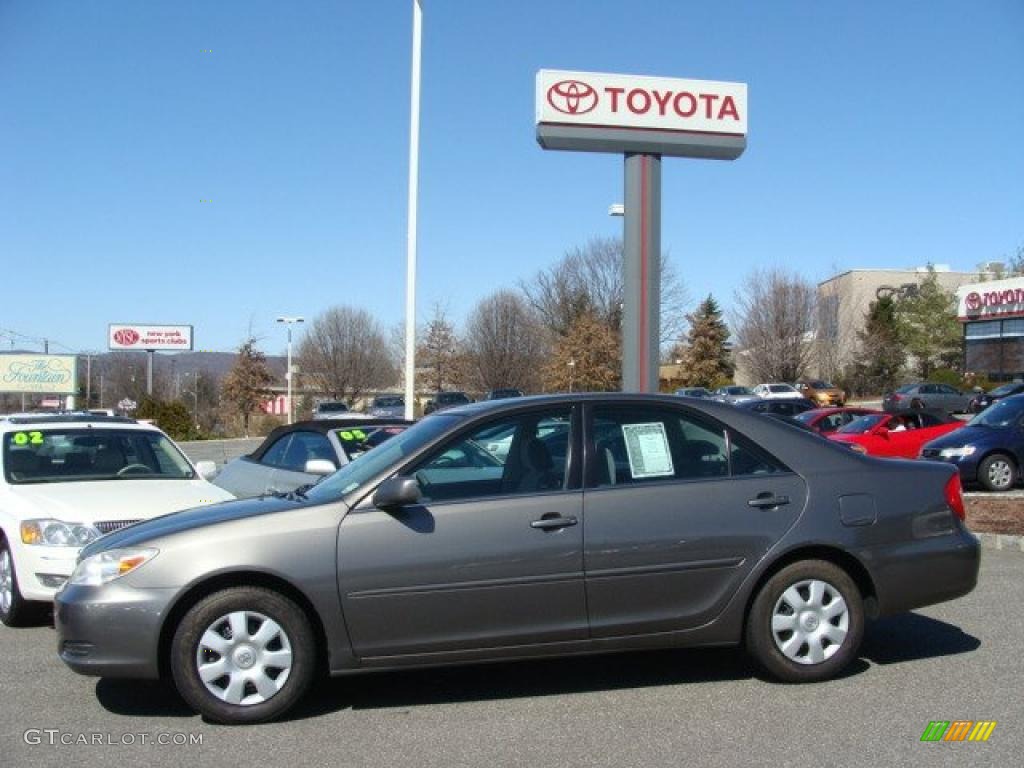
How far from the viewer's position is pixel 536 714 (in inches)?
194

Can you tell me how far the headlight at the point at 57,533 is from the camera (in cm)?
677

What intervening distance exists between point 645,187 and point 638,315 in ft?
7.70

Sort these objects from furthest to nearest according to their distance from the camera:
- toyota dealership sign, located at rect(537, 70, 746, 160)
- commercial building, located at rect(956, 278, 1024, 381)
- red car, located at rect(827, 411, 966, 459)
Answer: commercial building, located at rect(956, 278, 1024, 381) → red car, located at rect(827, 411, 966, 459) → toyota dealership sign, located at rect(537, 70, 746, 160)

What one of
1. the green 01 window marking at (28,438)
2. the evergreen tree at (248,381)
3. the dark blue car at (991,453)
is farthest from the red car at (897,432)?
the evergreen tree at (248,381)

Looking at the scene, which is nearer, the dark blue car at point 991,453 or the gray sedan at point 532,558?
the gray sedan at point 532,558

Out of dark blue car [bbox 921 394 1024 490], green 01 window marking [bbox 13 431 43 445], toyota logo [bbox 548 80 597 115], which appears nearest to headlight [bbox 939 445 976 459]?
dark blue car [bbox 921 394 1024 490]

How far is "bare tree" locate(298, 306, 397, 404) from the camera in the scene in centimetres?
6769

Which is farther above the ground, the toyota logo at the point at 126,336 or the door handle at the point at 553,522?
the toyota logo at the point at 126,336

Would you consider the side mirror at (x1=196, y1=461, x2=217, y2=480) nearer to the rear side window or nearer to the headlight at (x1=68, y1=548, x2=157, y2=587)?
the headlight at (x1=68, y1=548, x2=157, y2=587)

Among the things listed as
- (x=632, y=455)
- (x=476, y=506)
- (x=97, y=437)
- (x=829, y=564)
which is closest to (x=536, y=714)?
(x=476, y=506)

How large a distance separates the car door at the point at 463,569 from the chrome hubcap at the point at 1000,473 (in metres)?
11.6

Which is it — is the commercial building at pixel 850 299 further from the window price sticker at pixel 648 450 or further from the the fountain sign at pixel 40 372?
the window price sticker at pixel 648 450

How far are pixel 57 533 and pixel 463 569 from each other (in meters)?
3.46

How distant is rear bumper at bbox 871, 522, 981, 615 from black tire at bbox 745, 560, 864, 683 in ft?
0.63
